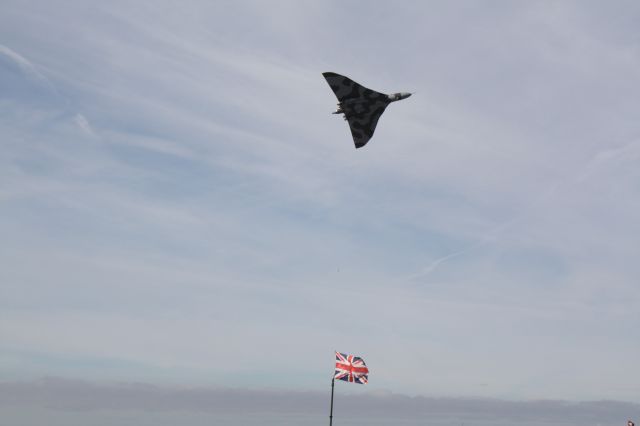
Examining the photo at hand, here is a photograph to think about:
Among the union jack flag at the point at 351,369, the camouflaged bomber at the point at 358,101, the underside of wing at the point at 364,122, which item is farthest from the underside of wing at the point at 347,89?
the union jack flag at the point at 351,369

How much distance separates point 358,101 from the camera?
5584 cm

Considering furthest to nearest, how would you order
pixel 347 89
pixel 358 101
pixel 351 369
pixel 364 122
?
pixel 351 369
pixel 364 122
pixel 358 101
pixel 347 89

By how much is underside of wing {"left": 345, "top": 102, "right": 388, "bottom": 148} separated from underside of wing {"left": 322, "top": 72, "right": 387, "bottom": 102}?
44.9 inches

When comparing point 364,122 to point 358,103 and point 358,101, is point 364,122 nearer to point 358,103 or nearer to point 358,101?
point 358,103

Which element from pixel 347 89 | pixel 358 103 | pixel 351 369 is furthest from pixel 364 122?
pixel 351 369

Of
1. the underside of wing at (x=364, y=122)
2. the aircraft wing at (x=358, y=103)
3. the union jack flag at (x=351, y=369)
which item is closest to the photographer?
the aircraft wing at (x=358, y=103)

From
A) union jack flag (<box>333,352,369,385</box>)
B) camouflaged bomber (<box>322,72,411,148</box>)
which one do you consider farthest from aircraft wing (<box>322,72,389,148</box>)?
union jack flag (<box>333,352,369,385</box>)

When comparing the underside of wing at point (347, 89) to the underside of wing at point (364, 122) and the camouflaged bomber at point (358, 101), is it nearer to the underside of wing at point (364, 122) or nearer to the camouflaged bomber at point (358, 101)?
the camouflaged bomber at point (358, 101)

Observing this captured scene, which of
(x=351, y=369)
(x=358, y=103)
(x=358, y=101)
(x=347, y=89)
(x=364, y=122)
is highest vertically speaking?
(x=347, y=89)

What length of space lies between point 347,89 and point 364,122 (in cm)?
342

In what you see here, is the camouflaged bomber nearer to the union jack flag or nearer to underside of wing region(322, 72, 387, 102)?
underside of wing region(322, 72, 387, 102)

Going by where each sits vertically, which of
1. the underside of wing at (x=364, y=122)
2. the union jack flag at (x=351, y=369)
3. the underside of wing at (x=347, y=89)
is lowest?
the union jack flag at (x=351, y=369)

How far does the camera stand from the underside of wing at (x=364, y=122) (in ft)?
185

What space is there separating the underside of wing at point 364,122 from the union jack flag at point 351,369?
2617 cm
